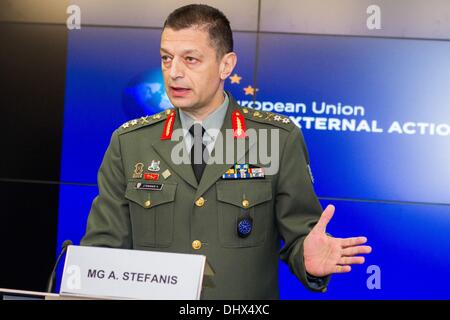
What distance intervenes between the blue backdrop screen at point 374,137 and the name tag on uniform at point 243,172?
5.70 feet

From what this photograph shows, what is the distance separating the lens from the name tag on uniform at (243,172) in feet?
7.64

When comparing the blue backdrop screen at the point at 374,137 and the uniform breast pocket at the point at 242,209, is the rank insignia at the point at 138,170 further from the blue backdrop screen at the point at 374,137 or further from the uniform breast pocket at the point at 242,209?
the blue backdrop screen at the point at 374,137

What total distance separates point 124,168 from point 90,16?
6.88 ft

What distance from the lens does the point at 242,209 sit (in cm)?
229

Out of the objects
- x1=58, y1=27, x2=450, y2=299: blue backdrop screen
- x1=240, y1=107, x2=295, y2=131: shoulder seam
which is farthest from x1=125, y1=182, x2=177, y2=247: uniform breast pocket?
x1=58, y1=27, x2=450, y2=299: blue backdrop screen

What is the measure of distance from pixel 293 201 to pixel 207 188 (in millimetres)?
278

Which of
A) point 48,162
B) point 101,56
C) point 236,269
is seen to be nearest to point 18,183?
point 48,162

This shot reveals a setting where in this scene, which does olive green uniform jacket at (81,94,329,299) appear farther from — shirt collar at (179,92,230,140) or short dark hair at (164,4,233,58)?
short dark hair at (164,4,233,58)

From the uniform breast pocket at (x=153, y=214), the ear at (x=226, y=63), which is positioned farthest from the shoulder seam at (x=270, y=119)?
the uniform breast pocket at (x=153, y=214)

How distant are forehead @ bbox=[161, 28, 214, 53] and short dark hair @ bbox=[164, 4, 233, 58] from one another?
0.02 meters

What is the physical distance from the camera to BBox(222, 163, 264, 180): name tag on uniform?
2.33 metres

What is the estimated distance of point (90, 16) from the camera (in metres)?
4.24

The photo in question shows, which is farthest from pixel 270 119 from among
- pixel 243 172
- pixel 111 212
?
pixel 111 212
